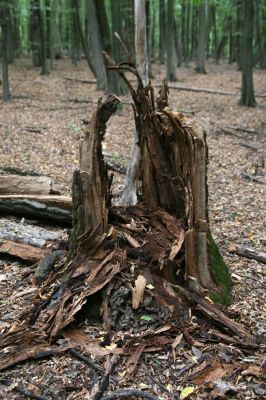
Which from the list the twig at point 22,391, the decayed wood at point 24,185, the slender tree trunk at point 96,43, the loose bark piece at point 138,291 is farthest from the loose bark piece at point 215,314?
the slender tree trunk at point 96,43

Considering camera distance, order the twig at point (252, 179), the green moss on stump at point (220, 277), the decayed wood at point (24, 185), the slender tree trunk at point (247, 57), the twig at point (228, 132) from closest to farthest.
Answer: the green moss on stump at point (220, 277) < the decayed wood at point (24, 185) < the twig at point (252, 179) < the twig at point (228, 132) < the slender tree trunk at point (247, 57)

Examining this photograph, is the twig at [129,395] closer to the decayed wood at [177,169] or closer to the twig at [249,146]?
the decayed wood at [177,169]

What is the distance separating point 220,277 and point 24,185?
3.34 m

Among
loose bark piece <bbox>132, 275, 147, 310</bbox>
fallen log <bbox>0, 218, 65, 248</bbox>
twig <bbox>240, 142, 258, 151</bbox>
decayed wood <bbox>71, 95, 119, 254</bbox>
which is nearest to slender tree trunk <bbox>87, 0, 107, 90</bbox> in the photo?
twig <bbox>240, 142, 258, 151</bbox>

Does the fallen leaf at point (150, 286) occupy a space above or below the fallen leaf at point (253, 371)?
above

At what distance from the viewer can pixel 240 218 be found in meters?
7.77

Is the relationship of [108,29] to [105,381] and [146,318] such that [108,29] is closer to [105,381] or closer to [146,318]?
[146,318]

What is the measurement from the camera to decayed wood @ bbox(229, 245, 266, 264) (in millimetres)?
5987

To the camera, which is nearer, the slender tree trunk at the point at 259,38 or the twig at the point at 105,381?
the twig at the point at 105,381

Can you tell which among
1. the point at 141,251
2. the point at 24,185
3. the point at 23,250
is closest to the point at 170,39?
the point at 24,185

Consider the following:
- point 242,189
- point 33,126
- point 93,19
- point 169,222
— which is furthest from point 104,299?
point 93,19

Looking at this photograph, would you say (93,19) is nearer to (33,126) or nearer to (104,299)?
(33,126)

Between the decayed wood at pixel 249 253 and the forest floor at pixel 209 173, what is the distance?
3.9 inches

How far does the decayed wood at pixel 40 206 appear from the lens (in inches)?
253
